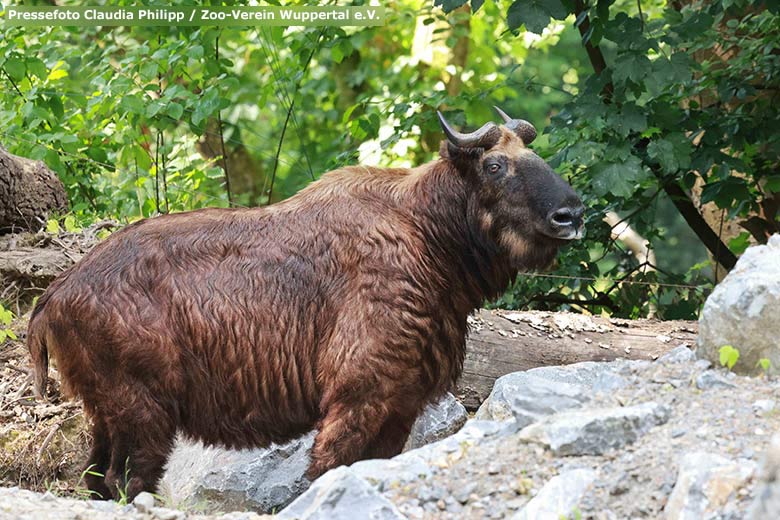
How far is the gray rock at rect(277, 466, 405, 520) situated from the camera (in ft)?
12.6

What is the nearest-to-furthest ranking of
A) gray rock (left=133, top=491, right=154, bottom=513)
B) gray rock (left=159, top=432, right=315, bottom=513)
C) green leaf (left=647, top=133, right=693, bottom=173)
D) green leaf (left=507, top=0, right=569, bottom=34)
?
gray rock (left=133, top=491, right=154, bottom=513) < gray rock (left=159, top=432, right=315, bottom=513) < green leaf (left=507, top=0, right=569, bottom=34) < green leaf (left=647, top=133, right=693, bottom=173)

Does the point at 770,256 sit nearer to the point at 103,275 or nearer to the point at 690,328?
the point at 690,328

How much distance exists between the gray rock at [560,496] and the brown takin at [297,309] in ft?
6.08

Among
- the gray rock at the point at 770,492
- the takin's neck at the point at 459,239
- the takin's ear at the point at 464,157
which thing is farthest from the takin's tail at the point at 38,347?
the gray rock at the point at 770,492

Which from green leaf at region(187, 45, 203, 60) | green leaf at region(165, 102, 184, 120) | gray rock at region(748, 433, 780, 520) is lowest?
gray rock at region(748, 433, 780, 520)

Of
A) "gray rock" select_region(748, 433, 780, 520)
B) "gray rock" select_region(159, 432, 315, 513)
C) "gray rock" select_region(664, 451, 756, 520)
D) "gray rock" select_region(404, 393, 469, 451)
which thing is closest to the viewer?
"gray rock" select_region(748, 433, 780, 520)

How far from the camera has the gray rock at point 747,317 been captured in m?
4.36

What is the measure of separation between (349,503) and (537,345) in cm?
331

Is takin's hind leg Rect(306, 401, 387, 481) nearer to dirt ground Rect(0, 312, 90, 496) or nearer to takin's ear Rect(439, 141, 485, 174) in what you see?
takin's ear Rect(439, 141, 485, 174)

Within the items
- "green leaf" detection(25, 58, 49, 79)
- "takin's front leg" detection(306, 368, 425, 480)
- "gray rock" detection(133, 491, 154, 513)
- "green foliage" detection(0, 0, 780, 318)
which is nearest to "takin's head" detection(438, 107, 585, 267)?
"takin's front leg" detection(306, 368, 425, 480)

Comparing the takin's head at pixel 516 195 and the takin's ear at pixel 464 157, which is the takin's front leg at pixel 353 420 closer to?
the takin's head at pixel 516 195

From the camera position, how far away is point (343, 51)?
9344 mm

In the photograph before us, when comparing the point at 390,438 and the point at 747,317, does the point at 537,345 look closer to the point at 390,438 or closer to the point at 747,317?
the point at 390,438

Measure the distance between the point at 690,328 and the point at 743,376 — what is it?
9.40 ft
